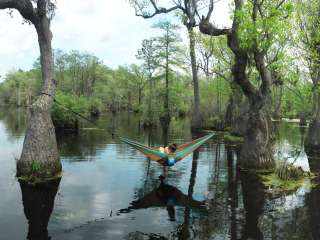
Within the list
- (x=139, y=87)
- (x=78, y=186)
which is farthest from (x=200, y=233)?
(x=139, y=87)

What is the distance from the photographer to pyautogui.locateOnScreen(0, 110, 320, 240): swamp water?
27.7 feet

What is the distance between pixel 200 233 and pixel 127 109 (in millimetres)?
91724

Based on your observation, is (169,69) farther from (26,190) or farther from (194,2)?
(26,190)

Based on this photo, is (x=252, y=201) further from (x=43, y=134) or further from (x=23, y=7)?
(x=23, y=7)

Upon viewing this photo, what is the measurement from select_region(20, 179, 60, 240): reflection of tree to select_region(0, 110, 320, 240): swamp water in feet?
0.07

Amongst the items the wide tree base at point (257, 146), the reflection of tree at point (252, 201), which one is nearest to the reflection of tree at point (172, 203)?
the reflection of tree at point (252, 201)

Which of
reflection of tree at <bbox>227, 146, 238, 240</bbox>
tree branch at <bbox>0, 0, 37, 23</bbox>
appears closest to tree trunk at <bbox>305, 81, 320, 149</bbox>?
reflection of tree at <bbox>227, 146, 238, 240</bbox>

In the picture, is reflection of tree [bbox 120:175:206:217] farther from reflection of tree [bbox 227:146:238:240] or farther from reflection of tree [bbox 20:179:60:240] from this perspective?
reflection of tree [bbox 20:179:60:240]

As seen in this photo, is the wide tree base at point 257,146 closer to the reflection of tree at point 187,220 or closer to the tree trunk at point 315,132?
the reflection of tree at point 187,220

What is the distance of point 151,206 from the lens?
420 inches

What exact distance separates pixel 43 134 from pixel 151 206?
531cm

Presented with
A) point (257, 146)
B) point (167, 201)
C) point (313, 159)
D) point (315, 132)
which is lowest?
point (167, 201)

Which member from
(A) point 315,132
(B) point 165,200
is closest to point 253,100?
(B) point 165,200

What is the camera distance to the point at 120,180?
1393 centimetres
